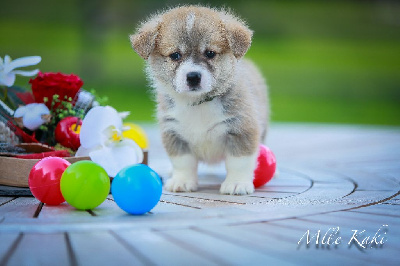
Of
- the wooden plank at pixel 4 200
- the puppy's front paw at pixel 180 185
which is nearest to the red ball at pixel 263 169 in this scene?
the puppy's front paw at pixel 180 185

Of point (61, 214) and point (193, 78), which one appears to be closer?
point (61, 214)

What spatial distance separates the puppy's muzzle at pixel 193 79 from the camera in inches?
102

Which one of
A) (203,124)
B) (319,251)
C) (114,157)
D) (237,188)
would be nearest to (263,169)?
(237,188)

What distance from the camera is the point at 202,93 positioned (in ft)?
8.93

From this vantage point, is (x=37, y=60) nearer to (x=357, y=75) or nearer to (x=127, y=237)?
(x=127, y=237)

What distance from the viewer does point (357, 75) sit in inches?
512

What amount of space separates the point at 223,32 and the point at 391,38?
12136mm

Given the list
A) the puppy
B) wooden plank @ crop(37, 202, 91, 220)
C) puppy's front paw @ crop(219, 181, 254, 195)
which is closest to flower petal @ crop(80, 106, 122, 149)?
the puppy

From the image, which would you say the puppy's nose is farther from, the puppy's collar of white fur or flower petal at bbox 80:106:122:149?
flower petal at bbox 80:106:122:149

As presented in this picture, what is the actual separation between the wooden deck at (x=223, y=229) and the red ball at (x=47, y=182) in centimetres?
6

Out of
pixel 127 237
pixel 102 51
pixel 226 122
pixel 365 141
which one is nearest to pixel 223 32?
pixel 226 122

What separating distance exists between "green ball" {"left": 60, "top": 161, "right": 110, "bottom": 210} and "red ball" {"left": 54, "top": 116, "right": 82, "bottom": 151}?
77cm

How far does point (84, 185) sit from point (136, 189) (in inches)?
10.0

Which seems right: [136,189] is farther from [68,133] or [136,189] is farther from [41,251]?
[68,133]
